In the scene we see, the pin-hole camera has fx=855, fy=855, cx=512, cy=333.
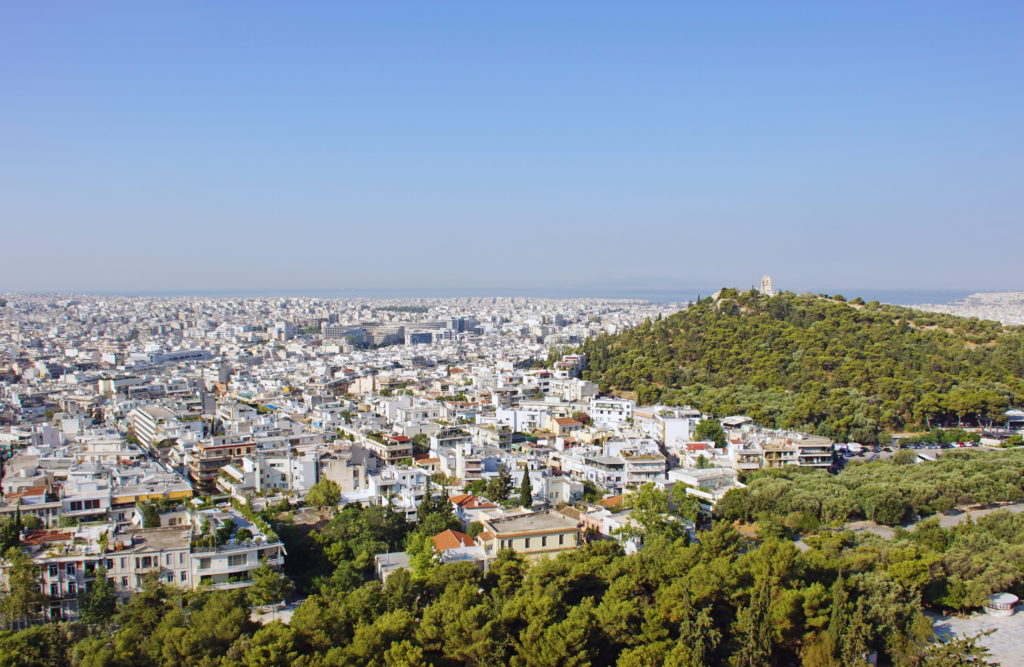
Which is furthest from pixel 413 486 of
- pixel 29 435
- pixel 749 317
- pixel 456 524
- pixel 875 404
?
pixel 749 317

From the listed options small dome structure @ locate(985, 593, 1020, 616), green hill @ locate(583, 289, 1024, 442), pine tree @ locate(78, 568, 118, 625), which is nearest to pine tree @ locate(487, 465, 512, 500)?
pine tree @ locate(78, 568, 118, 625)

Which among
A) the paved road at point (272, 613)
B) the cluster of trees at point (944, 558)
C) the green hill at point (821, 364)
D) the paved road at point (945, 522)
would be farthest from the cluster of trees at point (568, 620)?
the green hill at point (821, 364)

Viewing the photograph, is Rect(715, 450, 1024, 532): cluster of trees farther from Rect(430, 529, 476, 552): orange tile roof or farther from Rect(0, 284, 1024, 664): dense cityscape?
Rect(430, 529, 476, 552): orange tile roof

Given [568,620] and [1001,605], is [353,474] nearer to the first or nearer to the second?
[568,620]

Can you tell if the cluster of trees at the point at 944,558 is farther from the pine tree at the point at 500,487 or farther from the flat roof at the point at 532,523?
the pine tree at the point at 500,487

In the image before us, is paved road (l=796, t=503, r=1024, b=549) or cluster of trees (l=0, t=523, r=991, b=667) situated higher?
cluster of trees (l=0, t=523, r=991, b=667)

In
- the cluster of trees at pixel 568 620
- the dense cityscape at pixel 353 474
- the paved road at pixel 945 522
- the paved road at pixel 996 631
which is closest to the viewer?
the cluster of trees at pixel 568 620

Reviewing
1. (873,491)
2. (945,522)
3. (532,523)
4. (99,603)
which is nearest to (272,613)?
(99,603)
